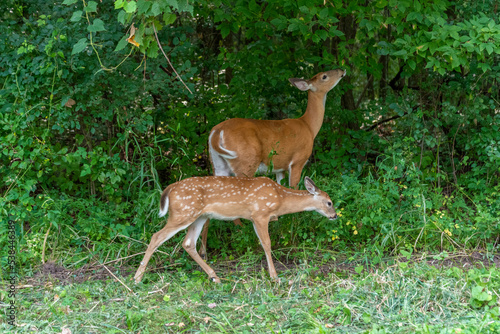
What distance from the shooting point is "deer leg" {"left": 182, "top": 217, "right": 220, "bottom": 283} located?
510 cm

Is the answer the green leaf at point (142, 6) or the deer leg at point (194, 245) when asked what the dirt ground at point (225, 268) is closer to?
the deer leg at point (194, 245)

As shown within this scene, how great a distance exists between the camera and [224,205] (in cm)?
514

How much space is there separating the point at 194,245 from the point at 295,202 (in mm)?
1011

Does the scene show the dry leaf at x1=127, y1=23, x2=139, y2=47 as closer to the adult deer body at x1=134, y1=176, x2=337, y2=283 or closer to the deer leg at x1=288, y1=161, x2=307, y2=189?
the adult deer body at x1=134, y1=176, x2=337, y2=283

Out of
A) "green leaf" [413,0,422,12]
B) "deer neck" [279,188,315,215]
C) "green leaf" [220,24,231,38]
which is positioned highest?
"green leaf" [413,0,422,12]

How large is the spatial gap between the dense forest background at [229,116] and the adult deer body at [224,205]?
16.1 inches

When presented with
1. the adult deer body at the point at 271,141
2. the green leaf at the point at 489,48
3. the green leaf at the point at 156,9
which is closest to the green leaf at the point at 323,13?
the adult deer body at the point at 271,141

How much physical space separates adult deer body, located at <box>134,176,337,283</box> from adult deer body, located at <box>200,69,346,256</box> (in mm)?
610

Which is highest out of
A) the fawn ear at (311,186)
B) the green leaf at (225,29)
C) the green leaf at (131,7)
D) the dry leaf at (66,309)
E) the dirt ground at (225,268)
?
the green leaf at (131,7)

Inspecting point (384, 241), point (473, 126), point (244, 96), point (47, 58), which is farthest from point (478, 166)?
point (47, 58)

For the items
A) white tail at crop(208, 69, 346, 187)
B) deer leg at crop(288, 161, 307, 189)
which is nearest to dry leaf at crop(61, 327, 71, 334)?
white tail at crop(208, 69, 346, 187)

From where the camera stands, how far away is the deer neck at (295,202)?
5.36 meters

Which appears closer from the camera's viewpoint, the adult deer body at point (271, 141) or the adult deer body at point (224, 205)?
the adult deer body at point (224, 205)

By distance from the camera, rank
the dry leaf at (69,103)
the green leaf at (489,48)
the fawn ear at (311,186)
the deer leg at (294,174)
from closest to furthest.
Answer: the green leaf at (489,48)
the fawn ear at (311,186)
the dry leaf at (69,103)
the deer leg at (294,174)
